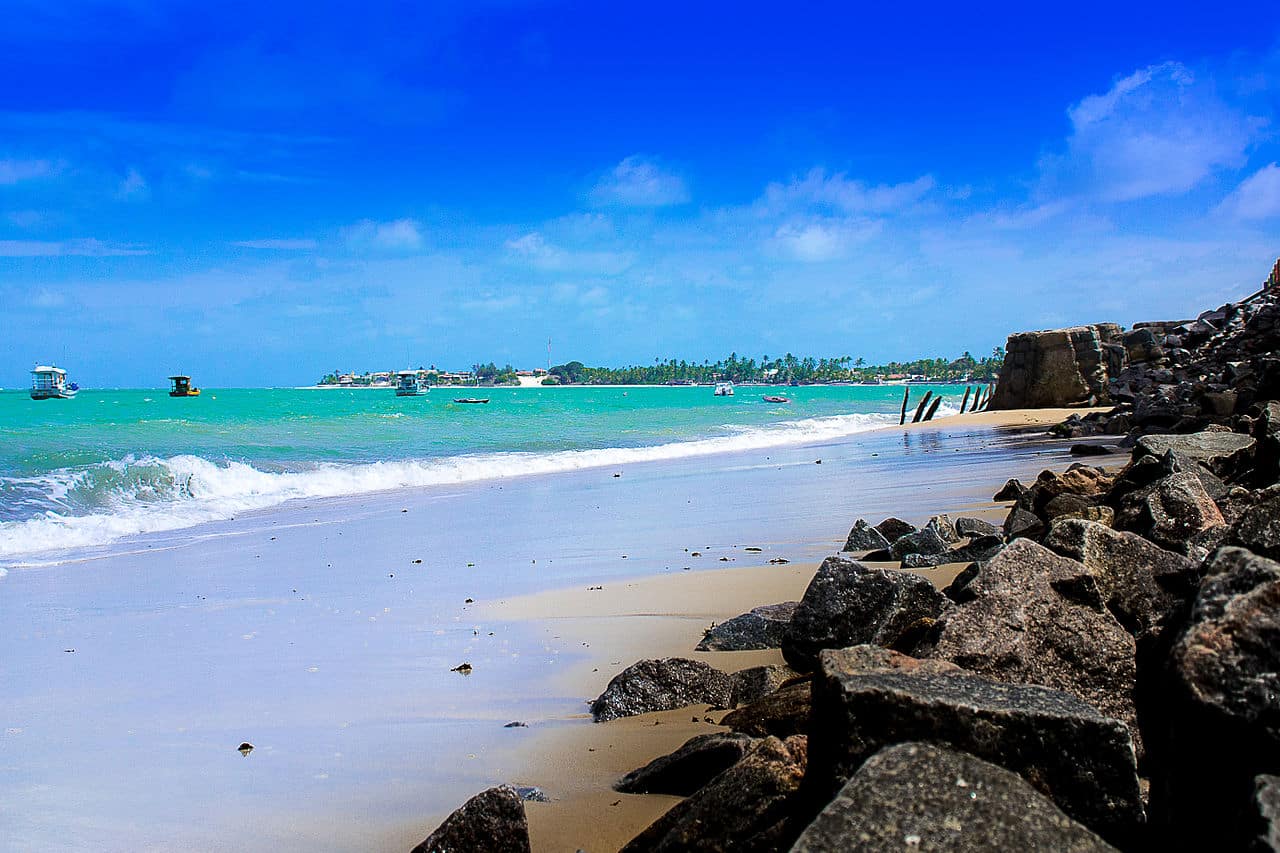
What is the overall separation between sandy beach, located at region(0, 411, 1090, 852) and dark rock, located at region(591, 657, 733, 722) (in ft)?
0.45

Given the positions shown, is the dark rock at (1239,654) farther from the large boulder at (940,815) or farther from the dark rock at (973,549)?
the dark rock at (973,549)

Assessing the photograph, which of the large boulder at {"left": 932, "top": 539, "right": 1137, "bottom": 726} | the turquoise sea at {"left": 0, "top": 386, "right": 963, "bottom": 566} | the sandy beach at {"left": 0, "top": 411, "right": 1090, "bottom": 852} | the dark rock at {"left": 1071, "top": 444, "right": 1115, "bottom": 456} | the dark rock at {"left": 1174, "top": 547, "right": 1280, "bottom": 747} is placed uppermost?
the dark rock at {"left": 1174, "top": 547, "right": 1280, "bottom": 747}

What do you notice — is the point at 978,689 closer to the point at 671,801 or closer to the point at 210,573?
the point at 671,801

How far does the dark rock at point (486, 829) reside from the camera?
324 centimetres

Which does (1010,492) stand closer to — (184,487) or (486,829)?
(486,829)

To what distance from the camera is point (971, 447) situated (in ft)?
72.5

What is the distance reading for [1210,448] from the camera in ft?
32.2

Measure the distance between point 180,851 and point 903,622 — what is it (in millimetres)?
3318

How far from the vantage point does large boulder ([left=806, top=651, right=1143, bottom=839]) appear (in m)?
2.53

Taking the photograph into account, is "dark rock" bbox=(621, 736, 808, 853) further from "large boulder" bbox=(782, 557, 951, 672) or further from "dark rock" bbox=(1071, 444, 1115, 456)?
"dark rock" bbox=(1071, 444, 1115, 456)

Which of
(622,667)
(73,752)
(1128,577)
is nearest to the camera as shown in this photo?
(1128,577)

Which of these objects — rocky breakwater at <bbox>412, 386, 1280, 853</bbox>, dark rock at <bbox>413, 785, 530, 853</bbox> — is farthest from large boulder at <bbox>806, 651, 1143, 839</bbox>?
dark rock at <bbox>413, 785, 530, 853</bbox>

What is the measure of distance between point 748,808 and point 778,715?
1123 mm

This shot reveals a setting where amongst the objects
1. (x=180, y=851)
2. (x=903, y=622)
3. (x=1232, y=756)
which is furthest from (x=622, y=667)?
(x=1232, y=756)
